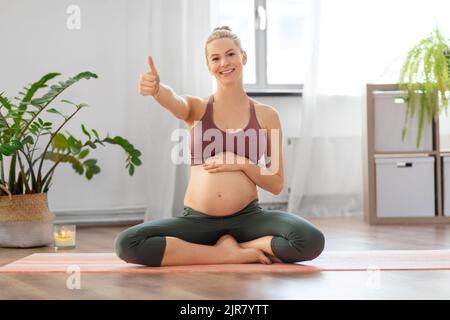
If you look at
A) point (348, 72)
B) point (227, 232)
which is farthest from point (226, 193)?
point (348, 72)

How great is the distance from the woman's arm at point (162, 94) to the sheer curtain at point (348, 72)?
181 centimetres

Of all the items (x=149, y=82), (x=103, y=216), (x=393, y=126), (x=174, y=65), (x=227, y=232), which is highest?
(x=174, y=65)

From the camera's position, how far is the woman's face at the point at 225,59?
224 centimetres

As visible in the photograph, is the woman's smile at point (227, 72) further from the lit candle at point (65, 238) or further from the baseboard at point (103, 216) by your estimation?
the baseboard at point (103, 216)

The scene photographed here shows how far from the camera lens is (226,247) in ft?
7.18

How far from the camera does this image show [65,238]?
2.84 meters

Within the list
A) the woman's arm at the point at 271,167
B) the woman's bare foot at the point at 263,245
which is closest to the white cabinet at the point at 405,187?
the woman's arm at the point at 271,167

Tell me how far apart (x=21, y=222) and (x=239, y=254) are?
1156 mm

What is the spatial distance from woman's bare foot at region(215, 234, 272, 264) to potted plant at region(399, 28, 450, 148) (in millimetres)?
1711

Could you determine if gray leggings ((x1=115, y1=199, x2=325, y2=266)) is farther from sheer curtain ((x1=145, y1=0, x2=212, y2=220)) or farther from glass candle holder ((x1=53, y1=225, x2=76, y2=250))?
sheer curtain ((x1=145, y1=0, x2=212, y2=220))

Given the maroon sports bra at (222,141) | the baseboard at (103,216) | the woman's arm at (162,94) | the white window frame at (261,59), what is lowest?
the baseboard at (103,216)

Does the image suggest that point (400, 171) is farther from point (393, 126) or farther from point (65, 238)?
point (65, 238)

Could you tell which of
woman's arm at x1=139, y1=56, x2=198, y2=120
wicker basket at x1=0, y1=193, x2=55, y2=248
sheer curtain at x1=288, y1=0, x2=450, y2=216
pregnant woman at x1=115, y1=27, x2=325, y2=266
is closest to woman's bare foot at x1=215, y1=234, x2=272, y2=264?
pregnant woman at x1=115, y1=27, x2=325, y2=266
